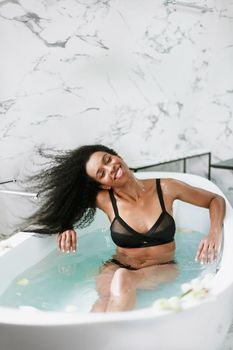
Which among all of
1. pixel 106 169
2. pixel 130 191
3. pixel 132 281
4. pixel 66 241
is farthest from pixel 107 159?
pixel 132 281

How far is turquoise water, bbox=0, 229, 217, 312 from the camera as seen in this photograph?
1928 millimetres

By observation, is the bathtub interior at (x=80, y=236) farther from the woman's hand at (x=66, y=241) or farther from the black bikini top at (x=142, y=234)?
the black bikini top at (x=142, y=234)

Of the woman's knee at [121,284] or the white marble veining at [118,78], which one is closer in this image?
the woman's knee at [121,284]

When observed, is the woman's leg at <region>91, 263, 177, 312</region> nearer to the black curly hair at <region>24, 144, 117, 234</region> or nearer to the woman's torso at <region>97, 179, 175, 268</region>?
the woman's torso at <region>97, 179, 175, 268</region>

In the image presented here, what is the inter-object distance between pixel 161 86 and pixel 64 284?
174 centimetres

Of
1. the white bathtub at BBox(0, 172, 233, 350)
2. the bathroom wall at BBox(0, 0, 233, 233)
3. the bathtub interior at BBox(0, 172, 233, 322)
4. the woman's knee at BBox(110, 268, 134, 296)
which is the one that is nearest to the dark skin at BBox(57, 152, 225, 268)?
the bathtub interior at BBox(0, 172, 233, 322)

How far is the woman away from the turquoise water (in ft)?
0.22

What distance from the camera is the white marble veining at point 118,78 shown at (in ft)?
8.68

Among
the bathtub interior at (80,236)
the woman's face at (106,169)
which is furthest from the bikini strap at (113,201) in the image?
A: the bathtub interior at (80,236)

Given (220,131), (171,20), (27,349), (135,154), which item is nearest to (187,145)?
(220,131)

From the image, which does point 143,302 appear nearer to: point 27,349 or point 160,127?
point 27,349

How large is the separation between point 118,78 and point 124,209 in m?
1.20

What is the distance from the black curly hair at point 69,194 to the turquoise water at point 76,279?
19 centimetres

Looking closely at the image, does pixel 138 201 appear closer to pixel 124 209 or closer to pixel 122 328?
pixel 124 209
